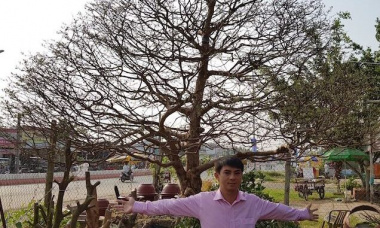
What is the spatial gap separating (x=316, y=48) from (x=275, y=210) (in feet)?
12.2

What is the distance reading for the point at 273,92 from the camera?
20.5 feet

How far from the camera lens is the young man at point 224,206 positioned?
2885 mm

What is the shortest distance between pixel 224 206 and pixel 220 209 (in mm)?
31

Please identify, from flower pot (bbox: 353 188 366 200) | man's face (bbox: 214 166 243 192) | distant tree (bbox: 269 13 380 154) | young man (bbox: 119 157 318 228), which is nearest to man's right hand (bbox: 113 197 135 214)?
young man (bbox: 119 157 318 228)

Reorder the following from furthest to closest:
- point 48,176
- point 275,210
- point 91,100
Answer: point 48,176 < point 91,100 < point 275,210

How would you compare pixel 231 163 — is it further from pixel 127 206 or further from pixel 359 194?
pixel 359 194

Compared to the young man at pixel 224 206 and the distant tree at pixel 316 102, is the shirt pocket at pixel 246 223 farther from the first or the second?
the distant tree at pixel 316 102

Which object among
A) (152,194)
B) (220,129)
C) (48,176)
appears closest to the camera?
(220,129)

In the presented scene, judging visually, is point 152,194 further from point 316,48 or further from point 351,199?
point 351,199

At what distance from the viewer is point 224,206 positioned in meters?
2.90

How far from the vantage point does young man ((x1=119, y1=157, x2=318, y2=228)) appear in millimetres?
2885

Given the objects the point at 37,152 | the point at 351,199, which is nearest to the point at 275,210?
the point at 37,152

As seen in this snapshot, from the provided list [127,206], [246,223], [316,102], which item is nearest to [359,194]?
[316,102]

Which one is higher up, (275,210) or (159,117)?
(159,117)
